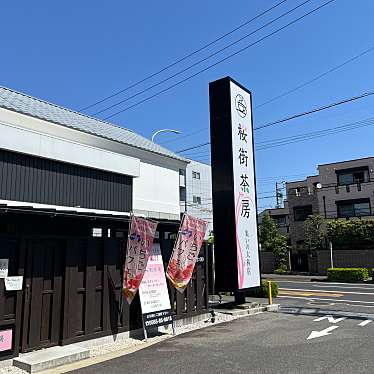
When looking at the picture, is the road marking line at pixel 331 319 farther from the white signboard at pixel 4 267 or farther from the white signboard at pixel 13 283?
the white signboard at pixel 4 267

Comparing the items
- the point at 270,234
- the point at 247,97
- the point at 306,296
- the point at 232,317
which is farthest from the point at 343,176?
the point at 232,317

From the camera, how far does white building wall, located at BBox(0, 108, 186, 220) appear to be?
11930 mm

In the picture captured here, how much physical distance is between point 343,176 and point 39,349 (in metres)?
38.1

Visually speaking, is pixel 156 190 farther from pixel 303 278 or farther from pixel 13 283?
pixel 303 278

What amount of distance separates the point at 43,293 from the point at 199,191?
42.5 m

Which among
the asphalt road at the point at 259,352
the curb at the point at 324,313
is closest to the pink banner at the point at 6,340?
the asphalt road at the point at 259,352

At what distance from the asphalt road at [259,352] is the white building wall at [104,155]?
280 inches

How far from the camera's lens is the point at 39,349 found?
711 centimetres

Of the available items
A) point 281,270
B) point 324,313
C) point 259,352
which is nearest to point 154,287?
point 259,352

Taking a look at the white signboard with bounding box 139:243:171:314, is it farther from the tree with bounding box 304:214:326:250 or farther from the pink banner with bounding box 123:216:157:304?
the tree with bounding box 304:214:326:250

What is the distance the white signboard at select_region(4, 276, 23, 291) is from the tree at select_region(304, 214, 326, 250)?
33220 mm

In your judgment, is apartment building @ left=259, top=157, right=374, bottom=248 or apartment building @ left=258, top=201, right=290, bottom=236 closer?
apartment building @ left=259, top=157, right=374, bottom=248

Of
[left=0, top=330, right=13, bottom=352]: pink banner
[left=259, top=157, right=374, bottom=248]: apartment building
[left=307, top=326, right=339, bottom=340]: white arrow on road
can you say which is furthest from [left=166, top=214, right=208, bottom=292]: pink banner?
[left=259, top=157, right=374, bottom=248]: apartment building

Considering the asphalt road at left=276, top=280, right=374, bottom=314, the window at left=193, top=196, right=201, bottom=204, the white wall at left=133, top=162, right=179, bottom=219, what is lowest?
the asphalt road at left=276, top=280, right=374, bottom=314
